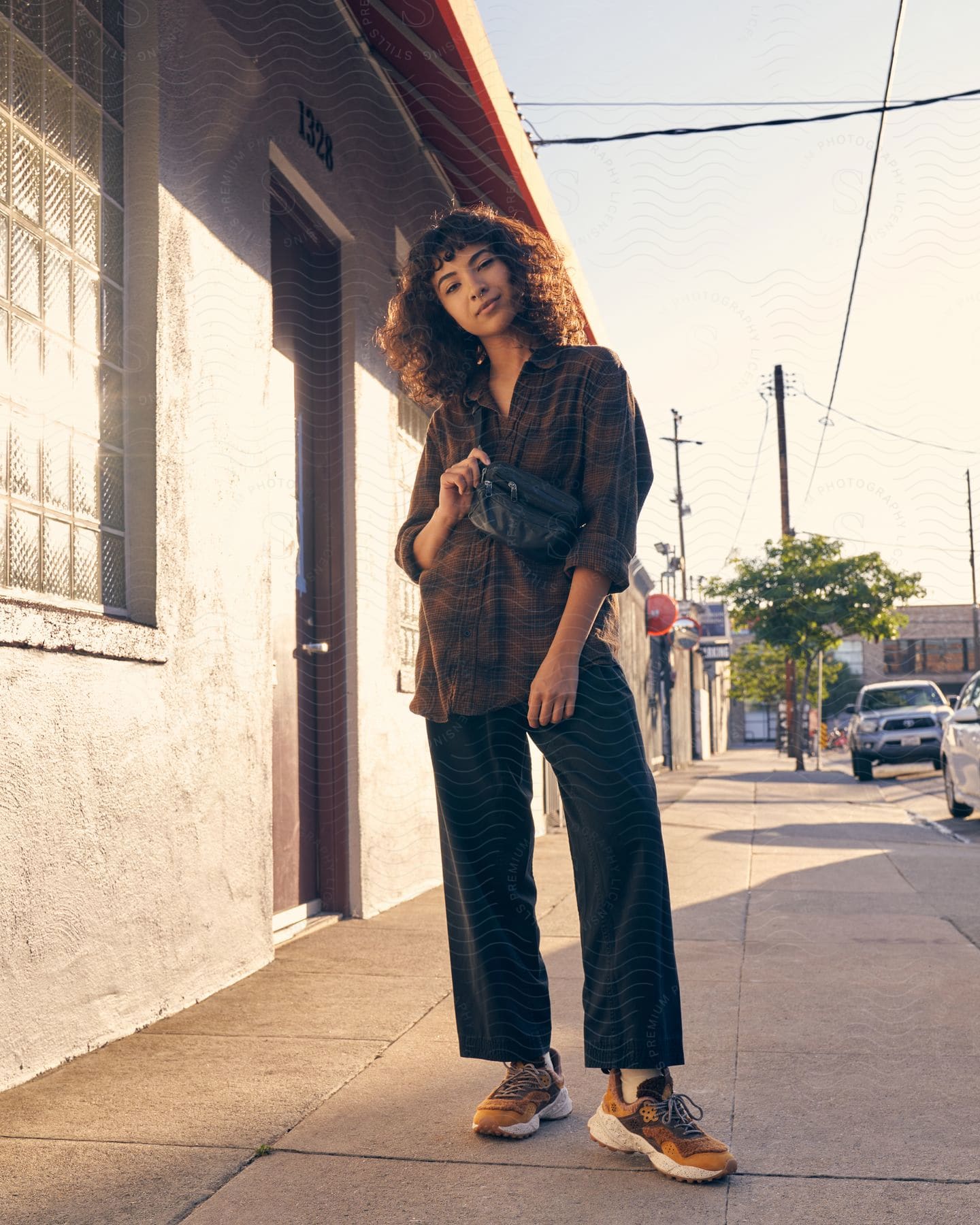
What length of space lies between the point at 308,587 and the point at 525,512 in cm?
296

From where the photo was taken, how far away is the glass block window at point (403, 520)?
606 cm

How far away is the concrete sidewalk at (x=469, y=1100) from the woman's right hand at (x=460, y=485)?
1.20 meters

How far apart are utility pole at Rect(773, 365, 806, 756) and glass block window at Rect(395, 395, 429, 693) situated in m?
21.6

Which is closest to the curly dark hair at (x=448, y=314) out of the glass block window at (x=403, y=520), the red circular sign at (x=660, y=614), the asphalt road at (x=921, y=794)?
the glass block window at (x=403, y=520)

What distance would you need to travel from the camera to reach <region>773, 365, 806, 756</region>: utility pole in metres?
29.2

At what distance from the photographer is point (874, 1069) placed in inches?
110

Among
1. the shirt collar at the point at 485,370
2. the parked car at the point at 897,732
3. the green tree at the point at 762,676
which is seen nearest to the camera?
the shirt collar at the point at 485,370

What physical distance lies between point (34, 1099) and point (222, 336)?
2.36 metres

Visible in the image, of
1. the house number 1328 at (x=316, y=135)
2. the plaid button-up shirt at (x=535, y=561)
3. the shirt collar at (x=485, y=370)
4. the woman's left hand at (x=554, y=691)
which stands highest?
the house number 1328 at (x=316, y=135)

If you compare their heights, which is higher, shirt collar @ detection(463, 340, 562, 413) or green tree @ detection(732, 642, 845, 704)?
shirt collar @ detection(463, 340, 562, 413)

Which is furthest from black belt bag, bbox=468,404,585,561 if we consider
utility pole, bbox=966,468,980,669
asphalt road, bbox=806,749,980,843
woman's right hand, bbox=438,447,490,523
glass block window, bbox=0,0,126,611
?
utility pole, bbox=966,468,980,669

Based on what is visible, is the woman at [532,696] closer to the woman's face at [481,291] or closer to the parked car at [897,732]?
the woman's face at [481,291]

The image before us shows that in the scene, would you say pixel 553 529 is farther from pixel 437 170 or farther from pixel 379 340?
pixel 437 170

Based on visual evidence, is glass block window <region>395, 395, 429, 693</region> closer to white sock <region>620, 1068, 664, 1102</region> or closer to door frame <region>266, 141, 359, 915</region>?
door frame <region>266, 141, 359, 915</region>
